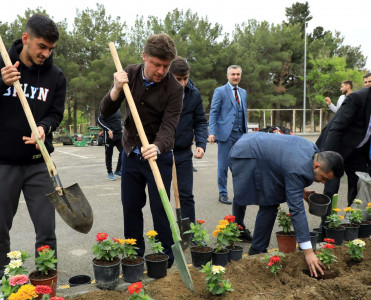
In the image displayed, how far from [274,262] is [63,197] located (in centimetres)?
173

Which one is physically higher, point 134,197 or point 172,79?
point 172,79

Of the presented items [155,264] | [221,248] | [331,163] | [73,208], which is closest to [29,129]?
[73,208]

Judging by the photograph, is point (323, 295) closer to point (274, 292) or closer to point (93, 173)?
point (274, 292)

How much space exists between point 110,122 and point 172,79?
5.22 m

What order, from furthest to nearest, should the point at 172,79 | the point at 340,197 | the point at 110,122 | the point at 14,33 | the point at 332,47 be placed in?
the point at 332,47, the point at 14,33, the point at 110,122, the point at 340,197, the point at 172,79

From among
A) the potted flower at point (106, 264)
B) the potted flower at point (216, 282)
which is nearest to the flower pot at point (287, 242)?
the potted flower at point (216, 282)

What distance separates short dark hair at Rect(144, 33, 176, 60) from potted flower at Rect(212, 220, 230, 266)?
1.51m

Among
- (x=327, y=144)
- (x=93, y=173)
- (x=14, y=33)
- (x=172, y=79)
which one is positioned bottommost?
(x=93, y=173)

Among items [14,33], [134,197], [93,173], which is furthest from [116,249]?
[14,33]

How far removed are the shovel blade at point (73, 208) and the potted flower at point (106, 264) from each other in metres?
0.15

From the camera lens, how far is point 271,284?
2969 mm

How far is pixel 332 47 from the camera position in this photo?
152 ft

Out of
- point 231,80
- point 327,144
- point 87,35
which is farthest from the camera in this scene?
point 87,35

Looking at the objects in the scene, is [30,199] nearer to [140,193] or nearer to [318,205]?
[140,193]
